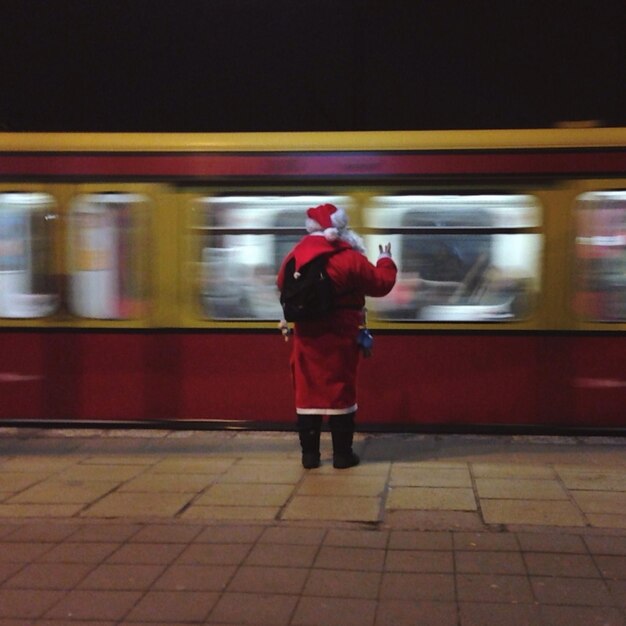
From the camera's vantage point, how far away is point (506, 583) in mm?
4098

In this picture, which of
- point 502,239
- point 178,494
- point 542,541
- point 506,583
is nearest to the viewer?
point 506,583

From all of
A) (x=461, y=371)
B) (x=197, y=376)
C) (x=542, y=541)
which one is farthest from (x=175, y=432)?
(x=542, y=541)

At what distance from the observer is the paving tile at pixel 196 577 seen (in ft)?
13.5

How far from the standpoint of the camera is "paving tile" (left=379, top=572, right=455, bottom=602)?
13.0 feet

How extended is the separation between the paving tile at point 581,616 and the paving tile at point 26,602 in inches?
84.9

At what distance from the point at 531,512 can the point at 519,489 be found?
0.50 meters

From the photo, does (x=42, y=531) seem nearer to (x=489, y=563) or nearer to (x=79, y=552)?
(x=79, y=552)

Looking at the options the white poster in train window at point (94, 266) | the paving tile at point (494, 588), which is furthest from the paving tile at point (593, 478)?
the white poster in train window at point (94, 266)

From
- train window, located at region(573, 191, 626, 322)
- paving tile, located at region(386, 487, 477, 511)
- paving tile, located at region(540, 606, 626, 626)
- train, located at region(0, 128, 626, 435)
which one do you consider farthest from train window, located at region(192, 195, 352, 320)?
paving tile, located at region(540, 606, 626, 626)

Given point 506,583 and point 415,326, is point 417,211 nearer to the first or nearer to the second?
point 415,326

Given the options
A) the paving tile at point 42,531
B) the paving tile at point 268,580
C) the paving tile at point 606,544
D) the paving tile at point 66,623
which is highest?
the paving tile at point 606,544

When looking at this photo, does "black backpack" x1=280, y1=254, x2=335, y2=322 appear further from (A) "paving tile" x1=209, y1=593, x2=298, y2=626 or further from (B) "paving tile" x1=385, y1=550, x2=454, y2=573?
(A) "paving tile" x1=209, y1=593, x2=298, y2=626

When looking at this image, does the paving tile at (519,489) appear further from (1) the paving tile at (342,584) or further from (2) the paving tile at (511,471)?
(1) the paving tile at (342,584)

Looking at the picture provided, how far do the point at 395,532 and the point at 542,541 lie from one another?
78 cm
